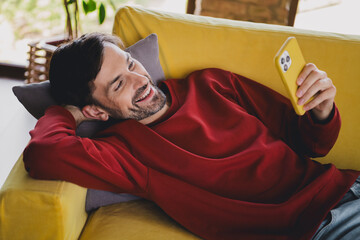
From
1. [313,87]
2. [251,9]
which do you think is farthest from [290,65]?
[251,9]

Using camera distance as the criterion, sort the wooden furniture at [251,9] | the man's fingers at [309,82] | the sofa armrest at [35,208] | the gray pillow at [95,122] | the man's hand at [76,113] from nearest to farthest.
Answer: the sofa armrest at [35,208], the man's fingers at [309,82], the gray pillow at [95,122], the man's hand at [76,113], the wooden furniture at [251,9]

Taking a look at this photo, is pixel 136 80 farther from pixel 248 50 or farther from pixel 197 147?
pixel 248 50

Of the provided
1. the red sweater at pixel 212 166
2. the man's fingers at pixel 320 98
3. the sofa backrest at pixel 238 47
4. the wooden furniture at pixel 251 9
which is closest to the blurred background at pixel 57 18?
the wooden furniture at pixel 251 9

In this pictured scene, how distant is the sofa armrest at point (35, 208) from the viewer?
0.96 m

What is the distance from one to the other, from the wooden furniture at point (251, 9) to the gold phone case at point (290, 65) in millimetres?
1660

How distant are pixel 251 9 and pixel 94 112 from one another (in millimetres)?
1767

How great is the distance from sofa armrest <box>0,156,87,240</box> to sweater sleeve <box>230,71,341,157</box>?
75 cm

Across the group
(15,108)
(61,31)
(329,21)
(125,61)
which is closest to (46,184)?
(125,61)

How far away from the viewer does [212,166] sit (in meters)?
1.19

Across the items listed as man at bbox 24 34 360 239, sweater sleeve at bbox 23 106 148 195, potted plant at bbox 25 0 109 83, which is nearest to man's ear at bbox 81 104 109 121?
man at bbox 24 34 360 239

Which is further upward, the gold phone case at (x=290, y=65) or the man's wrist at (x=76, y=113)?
the gold phone case at (x=290, y=65)

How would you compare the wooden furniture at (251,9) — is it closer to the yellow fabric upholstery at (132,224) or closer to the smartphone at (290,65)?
the smartphone at (290,65)

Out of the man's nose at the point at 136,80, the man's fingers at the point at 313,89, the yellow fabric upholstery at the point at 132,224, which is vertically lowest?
the yellow fabric upholstery at the point at 132,224

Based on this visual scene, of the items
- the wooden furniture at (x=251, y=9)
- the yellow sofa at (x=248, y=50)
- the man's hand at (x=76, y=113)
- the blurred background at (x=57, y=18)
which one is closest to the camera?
the man's hand at (x=76, y=113)
